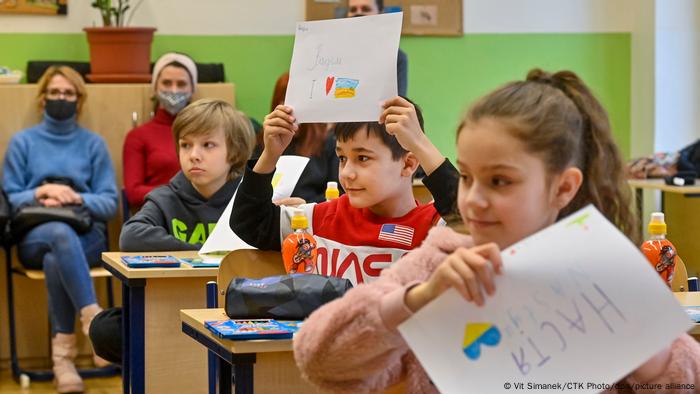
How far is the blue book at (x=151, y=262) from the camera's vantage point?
3305mm

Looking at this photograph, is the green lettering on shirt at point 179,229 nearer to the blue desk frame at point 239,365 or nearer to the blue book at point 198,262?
the blue book at point 198,262

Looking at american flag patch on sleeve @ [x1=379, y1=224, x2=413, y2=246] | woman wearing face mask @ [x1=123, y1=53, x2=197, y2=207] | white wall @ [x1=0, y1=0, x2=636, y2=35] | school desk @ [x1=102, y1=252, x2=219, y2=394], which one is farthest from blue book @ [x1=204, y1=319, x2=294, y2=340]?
white wall @ [x1=0, y1=0, x2=636, y2=35]

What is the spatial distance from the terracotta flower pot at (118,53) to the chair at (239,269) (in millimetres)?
3145

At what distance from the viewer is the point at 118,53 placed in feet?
19.1

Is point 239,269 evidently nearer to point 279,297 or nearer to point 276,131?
point 276,131

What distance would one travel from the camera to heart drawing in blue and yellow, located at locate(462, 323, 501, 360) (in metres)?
1.39

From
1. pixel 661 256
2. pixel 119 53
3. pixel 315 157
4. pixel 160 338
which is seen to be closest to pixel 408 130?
pixel 661 256

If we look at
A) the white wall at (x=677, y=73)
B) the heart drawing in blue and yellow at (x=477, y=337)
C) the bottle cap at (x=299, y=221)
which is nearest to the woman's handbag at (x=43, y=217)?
the bottle cap at (x=299, y=221)

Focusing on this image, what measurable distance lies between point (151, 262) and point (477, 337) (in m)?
2.08

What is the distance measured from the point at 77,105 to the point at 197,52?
3.43 ft

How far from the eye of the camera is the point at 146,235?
12.3 ft

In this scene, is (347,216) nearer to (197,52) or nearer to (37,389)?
(37,389)

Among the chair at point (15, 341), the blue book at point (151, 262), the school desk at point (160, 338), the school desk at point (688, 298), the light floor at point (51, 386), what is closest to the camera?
the school desk at point (688, 298)

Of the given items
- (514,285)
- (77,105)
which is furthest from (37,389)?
(514,285)
